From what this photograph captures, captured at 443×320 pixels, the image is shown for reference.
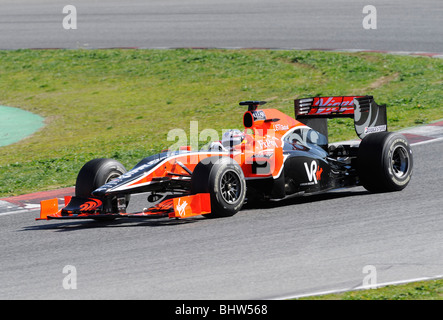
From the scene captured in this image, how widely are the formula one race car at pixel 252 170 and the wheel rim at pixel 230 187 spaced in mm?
12

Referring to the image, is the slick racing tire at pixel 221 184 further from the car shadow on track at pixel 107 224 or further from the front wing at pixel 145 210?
the car shadow on track at pixel 107 224

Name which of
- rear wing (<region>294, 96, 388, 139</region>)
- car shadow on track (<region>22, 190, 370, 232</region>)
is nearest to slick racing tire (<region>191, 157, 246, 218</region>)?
car shadow on track (<region>22, 190, 370, 232</region>)

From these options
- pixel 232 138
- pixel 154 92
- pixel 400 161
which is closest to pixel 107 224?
pixel 232 138

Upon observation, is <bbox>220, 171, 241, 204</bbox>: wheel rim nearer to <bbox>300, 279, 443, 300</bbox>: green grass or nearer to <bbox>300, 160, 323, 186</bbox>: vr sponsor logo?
<bbox>300, 160, 323, 186</bbox>: vr sponsor logo

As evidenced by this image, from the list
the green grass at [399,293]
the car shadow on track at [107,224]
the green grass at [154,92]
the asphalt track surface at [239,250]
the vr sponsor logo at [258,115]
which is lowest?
the green grass at [399,293]

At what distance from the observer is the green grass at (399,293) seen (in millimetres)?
6129

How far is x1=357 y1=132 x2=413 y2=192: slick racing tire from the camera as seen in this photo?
10180 mm

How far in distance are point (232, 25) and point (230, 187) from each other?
20.0 m

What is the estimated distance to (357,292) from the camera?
6.32 meters

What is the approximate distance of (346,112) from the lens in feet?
36.1

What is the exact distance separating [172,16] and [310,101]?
68.2ft

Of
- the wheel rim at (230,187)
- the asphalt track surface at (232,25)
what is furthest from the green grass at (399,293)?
the asphalt track surface at (232,25)

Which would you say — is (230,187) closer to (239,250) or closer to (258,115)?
(258,115)

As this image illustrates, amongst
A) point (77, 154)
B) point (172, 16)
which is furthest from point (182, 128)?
point (172, 16)
